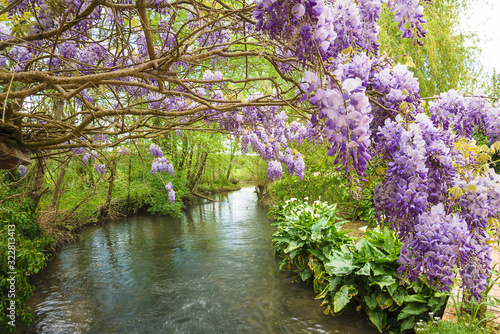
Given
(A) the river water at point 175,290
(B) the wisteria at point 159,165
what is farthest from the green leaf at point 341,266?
(B) the wisteria at point 159,165

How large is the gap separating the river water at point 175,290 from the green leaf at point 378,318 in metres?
0.19

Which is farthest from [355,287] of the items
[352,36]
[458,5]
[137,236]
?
[458,5]

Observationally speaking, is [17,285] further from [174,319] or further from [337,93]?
[337,93]

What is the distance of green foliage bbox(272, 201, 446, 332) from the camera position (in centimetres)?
309

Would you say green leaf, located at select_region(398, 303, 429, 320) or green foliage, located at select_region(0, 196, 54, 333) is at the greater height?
green foliage, located at select_region(0, 196, 54, 333)

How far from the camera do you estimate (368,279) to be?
347 cm

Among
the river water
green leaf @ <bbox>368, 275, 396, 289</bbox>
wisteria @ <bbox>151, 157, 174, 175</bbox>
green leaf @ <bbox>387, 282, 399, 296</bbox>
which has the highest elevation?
wisteria @ <bbox>151, 157, 174, 175</bbox>

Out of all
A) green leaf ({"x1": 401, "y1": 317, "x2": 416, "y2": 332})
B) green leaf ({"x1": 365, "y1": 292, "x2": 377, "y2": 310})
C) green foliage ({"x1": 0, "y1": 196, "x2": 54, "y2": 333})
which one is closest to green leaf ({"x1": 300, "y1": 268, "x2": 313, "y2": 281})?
green leaf ({"x1": 365, "y1": 292, "x2": 377, "y2": 310})

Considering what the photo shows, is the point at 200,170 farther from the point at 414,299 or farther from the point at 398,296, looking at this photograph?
the point at 414,299

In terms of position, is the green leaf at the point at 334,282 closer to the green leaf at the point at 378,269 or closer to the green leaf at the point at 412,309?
the green leaf at the point at 378,269

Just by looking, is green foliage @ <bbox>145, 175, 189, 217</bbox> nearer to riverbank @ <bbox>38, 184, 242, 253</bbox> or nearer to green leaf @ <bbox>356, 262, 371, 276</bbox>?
riverbank @ <bbox>38, 184, 242, 253</bbox>

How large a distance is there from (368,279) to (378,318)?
1.38ft

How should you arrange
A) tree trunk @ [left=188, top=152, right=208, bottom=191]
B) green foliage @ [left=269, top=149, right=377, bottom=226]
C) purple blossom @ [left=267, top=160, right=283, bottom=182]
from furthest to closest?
tree trunk @ [left=188, top=152, right=208, bottom=191]
green foliage @ [left=269, top=149, right=377, bottom=226]
purple blossom @ [left=267, top=160, right=283, bottom=182]

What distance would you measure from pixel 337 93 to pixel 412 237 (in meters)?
0.84
